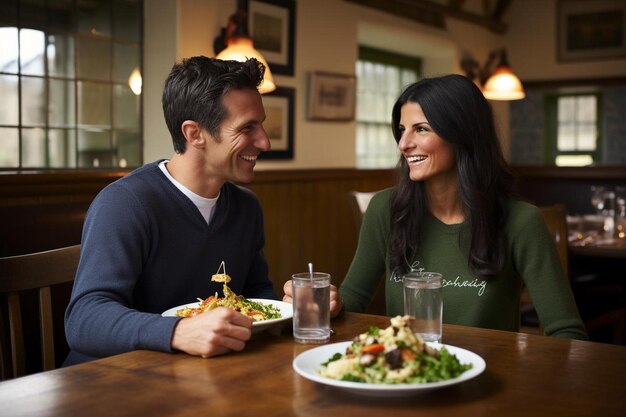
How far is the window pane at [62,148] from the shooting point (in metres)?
4.12

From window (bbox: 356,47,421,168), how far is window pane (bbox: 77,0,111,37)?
10.3ft

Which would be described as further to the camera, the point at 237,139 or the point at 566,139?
the point at 566,139

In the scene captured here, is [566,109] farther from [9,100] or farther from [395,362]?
[395,362]

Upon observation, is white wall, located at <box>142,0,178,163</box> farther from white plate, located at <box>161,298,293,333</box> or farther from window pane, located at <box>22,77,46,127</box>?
white plate, located at <box>161,298,293,333</box>

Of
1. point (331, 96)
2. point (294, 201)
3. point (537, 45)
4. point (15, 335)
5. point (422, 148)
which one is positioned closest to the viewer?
point (15, 335)

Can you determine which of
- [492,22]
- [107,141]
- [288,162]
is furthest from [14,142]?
[492,22]

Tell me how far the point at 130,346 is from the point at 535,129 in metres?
8.21

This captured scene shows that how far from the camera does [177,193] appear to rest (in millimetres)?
2080

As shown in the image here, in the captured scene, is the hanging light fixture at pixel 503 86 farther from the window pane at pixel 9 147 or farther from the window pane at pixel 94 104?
the window pane at pixel 9 147

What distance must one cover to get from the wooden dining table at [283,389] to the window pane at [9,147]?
263 centimetres

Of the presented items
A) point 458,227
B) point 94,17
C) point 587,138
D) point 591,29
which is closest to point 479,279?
point 458,227

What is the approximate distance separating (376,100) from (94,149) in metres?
3.59

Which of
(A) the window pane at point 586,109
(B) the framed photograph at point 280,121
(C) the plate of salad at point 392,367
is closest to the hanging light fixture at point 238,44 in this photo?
(B) the framed photograph at point 280,121

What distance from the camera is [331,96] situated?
601 cm
